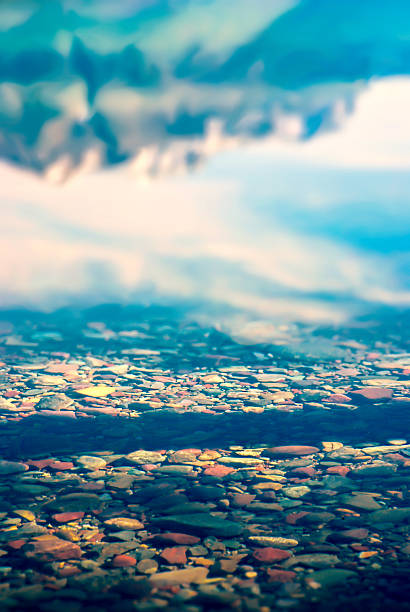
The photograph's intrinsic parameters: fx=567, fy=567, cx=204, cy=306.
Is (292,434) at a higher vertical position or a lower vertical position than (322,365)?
lower

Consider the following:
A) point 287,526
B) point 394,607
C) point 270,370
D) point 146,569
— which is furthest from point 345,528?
point 270,370

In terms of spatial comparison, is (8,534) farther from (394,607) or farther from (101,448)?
(394,607)

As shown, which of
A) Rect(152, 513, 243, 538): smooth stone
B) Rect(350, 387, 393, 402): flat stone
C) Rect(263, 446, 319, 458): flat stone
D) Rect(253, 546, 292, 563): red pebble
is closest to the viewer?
Rect(253, 546, 292, 563): red pebble

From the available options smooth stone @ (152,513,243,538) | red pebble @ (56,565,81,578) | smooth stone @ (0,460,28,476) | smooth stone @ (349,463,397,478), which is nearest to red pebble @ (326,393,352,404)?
smooth stone @ (349,463,397,478)

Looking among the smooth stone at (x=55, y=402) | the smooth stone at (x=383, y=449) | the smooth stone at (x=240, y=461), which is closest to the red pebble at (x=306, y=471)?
the smooth stone at (x=240, y=461)

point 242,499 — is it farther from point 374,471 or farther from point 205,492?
point 374,471

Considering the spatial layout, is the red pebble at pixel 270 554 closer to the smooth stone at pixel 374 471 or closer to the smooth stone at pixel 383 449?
the smooth stone at pixel 374 471

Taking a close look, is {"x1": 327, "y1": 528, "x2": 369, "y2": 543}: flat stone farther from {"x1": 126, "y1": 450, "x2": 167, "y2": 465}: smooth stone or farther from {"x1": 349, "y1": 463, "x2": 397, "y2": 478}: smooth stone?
{"x1": 126, "y1": 450, "x2": 167, "y2": 465}: smooth stone
